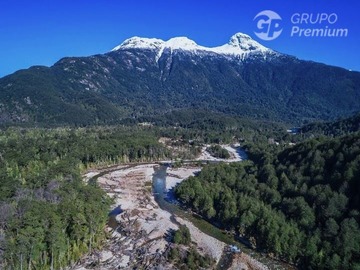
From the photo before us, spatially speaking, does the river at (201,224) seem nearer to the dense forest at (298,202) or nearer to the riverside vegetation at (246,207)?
the dense forest at (298,202)

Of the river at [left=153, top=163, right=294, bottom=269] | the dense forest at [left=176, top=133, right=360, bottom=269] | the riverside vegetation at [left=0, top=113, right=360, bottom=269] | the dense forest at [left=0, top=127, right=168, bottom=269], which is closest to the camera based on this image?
the dense forest at [left=0, top=127, right=168, bottom=269]

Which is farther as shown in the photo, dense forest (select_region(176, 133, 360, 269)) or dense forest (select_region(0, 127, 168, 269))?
dense forest (select_region(176, 133, 360, 269))

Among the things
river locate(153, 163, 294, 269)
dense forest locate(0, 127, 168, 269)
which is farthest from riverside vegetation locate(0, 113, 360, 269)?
river locate(153, 163, 294, 269)

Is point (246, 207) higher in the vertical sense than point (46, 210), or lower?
lower

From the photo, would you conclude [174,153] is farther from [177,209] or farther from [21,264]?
[21,264]

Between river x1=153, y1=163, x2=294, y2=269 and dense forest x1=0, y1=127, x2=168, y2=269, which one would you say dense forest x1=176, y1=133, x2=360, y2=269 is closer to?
river x1=153, y1=163, x2=294, y2=269

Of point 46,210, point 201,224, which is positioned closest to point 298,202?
point 201,224

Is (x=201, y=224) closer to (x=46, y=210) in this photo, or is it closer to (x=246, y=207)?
(x=246, y=207)

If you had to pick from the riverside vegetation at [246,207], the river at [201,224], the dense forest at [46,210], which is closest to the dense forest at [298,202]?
the riverside vegetation at [246,207]

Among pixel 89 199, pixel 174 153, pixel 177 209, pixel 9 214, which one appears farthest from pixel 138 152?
pixel 9 214
